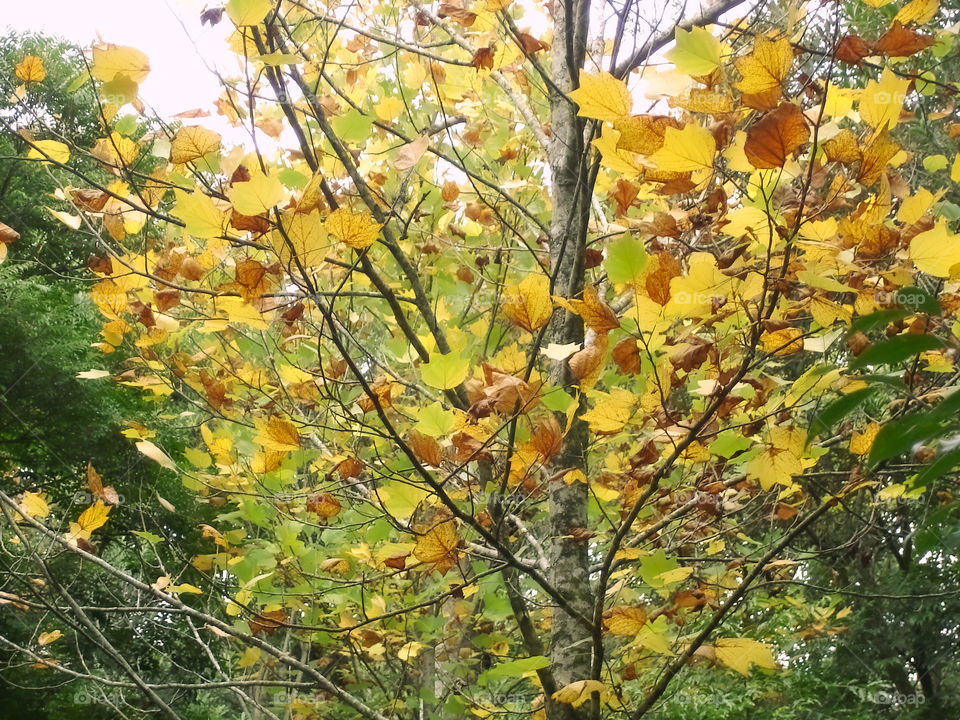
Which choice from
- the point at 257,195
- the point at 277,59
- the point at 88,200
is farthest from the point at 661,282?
the point at 88,200

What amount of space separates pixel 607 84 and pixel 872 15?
5562mm

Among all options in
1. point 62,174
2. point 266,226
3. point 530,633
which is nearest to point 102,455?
point 62,174

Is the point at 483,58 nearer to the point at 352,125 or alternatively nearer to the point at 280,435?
the point at 352,125

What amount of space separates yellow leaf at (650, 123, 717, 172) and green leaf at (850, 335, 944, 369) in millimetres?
540

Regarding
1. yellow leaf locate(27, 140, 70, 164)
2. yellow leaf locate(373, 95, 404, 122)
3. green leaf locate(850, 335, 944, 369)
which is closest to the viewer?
green leaf locate(850, 335, 944, 369)

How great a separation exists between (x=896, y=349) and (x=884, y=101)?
0.77 m

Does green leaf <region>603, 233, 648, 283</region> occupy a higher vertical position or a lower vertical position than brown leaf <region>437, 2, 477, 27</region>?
lower

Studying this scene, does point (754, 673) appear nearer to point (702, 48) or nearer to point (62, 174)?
point (702, 48)

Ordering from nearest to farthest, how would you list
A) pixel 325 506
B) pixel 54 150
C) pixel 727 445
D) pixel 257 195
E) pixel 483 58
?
pixel 257 195
pixel 727 445
pixel 54 150
pixel 325 506
pixel 483 58

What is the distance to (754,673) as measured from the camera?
4.13 meters

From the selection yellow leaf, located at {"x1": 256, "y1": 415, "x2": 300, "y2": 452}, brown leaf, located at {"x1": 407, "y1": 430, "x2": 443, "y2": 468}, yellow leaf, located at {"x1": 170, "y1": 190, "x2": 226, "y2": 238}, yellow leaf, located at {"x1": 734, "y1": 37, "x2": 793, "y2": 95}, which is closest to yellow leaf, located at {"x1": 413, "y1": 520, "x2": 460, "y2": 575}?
brown leaf, located at {"x1": 407, "y1": 430, "x2": 443, "y2": 468}

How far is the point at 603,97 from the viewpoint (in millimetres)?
1003

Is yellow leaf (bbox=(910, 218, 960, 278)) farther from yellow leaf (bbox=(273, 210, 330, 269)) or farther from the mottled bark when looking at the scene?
yellow leaf (bbox=(273, 210, 330, 269))

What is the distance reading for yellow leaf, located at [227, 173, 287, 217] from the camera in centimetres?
87
